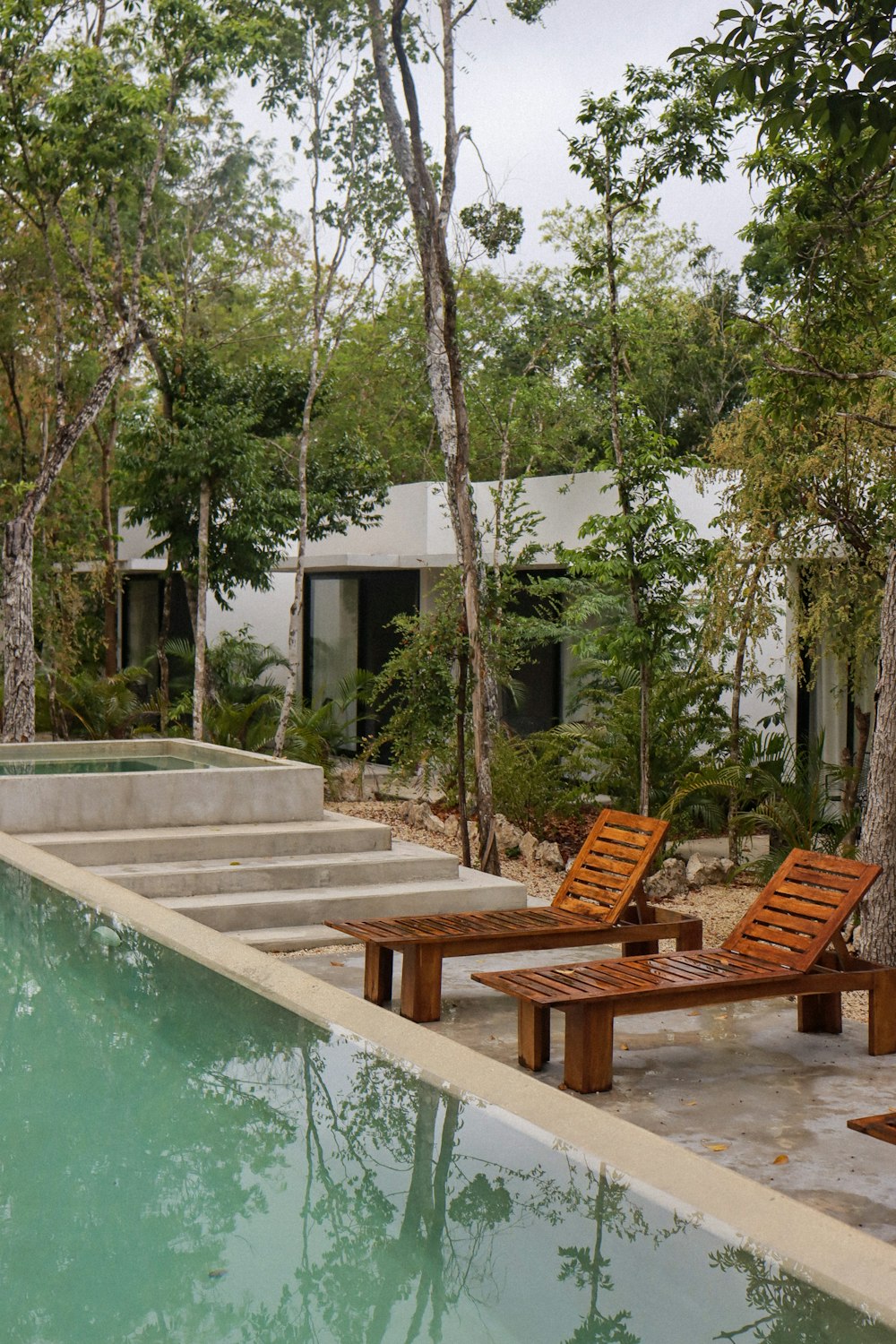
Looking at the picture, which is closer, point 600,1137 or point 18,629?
point 600,1137

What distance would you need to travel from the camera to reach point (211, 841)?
9.70 m

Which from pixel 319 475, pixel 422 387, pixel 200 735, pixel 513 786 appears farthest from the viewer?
pixel 422 387

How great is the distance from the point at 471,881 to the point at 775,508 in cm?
439

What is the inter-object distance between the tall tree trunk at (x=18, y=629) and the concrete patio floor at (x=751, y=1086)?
379 inches

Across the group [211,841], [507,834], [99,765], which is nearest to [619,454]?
[507,834]

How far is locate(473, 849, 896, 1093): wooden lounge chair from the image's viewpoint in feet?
19.7

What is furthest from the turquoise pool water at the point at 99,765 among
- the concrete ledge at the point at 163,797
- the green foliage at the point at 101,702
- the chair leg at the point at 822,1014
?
the green foliage at the point at 101,702

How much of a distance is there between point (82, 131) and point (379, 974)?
11.2m

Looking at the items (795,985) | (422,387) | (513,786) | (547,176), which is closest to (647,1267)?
(795,985)

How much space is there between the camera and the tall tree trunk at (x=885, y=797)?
8312 millimetres

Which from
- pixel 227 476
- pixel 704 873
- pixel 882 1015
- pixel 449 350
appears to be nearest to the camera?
pixel 882 1015

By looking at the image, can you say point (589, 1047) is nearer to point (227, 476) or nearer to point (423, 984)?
point (423, 984)

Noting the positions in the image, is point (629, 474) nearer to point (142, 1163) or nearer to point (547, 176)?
point (142, 1163)

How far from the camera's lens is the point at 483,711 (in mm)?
11273
